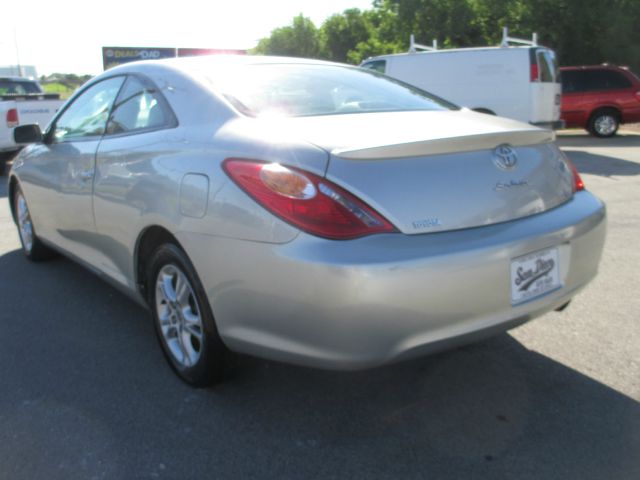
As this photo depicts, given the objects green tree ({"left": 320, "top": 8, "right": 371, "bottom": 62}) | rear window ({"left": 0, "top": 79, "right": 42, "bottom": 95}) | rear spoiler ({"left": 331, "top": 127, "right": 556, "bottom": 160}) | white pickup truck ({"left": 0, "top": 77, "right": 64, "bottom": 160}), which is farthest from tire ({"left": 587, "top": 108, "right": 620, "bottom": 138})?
green tree ({"left": 320, "top": 8, "right": 371, "bottom": 62})

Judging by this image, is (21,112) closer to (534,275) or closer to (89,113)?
(89,113)

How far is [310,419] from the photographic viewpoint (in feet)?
9.27

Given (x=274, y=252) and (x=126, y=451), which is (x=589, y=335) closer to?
(x=274, y=252)

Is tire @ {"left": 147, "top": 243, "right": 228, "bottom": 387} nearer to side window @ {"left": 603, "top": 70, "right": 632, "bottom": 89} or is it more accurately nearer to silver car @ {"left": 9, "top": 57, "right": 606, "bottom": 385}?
silver car @ {"left": 9, "top": 57, "right": 606, "bottom": 385}

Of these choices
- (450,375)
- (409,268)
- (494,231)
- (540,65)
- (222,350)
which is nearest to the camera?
(409,268)

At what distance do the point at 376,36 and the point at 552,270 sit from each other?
33276 millimetres

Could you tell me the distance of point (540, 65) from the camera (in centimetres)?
1255

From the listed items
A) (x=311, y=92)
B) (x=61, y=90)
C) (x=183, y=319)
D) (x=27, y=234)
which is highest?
(x=311, y=92)

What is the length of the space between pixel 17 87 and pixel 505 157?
15138 millimetres

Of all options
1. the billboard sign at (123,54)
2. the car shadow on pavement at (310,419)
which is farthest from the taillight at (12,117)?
the billboard sign at (123,54)

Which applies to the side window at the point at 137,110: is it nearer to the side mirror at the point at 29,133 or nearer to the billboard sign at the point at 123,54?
the side mirror at the point at 29,133

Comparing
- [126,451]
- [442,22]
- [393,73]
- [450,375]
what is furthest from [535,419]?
[442,22]

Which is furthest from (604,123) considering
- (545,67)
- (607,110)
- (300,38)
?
(300,38)

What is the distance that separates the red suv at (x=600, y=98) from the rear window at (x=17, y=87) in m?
12.5
